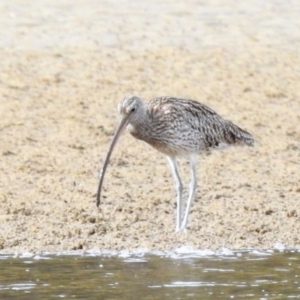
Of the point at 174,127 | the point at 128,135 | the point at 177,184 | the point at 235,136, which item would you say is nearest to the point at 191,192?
the point at 177,184

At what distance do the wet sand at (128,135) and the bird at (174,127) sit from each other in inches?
14.5

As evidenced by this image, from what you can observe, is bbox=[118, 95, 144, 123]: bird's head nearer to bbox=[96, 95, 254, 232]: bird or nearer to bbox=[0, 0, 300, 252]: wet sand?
bbox=[96, 95, 254, 232]: bird

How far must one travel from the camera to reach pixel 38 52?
14594mm

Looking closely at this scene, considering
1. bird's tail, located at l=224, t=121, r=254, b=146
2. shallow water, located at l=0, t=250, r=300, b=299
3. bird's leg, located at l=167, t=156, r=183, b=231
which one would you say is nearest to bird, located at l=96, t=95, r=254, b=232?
bird's leg, located at l=167, t=156, r=183, b=231

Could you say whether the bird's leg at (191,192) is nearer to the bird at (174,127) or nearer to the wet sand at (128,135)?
the bird at (174,127)

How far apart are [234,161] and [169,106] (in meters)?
1.59

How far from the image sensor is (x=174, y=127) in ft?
33.7

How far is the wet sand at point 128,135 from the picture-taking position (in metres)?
10.0

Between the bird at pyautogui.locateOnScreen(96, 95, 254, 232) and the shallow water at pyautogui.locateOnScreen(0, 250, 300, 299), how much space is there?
0.98m

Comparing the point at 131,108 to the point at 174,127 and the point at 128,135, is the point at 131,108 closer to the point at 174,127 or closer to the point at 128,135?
the point at 174,127

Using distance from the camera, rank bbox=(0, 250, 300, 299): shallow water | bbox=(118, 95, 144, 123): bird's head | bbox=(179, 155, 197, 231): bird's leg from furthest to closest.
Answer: bbox=(118, 95, 144, 123): bird's head, bbox=(179, 155, 197, 231): bird's leg, bbox=(0, 250, 300, 299): shallow water

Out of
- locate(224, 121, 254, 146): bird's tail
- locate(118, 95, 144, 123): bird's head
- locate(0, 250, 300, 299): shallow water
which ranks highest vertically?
locate(118, 95, 144, 123): bird's head

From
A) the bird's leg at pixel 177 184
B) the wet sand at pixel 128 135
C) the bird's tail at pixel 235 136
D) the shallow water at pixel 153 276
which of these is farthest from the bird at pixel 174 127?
the shallow water at pixel 153 276

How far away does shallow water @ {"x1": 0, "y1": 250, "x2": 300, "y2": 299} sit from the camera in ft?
26.7
